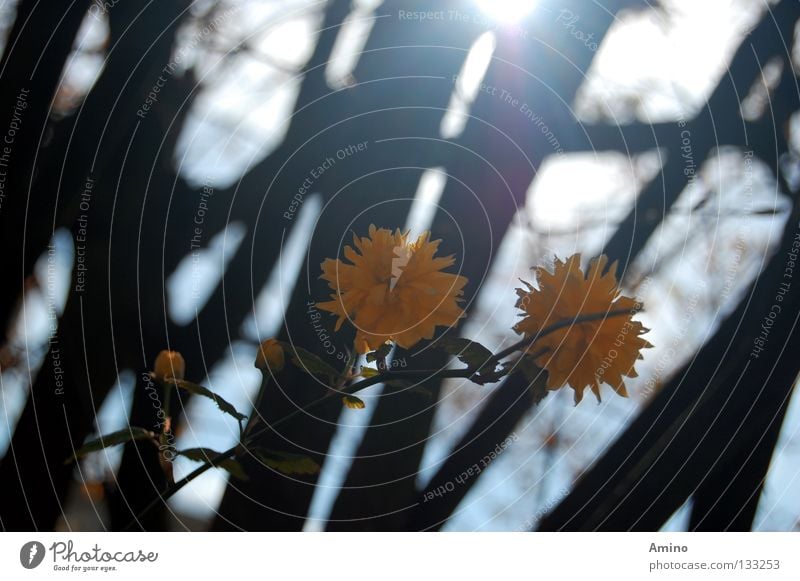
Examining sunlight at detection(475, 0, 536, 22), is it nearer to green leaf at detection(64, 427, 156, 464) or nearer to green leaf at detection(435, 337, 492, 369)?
green leaf at detection(435, 337, 492, 369)

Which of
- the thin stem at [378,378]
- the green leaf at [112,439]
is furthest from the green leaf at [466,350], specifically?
the green leaf at [112,439]

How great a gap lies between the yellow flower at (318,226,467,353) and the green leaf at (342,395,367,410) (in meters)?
0.04

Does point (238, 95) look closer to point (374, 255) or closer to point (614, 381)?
point (374, 255)

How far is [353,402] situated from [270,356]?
0.07 meters

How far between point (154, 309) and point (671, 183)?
402 millimetres

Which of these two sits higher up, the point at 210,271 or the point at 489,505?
the point at 210,271

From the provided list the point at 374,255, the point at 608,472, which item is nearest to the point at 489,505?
the point at 608,472

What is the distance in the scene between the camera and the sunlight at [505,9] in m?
0.56

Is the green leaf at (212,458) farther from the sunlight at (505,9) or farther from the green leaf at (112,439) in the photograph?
the sunlight at (505,9)

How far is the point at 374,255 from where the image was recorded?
1.74 feet

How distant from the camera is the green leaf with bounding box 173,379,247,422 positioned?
52cm

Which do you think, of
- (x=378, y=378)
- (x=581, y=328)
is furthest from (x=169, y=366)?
(x=581, y=328)
